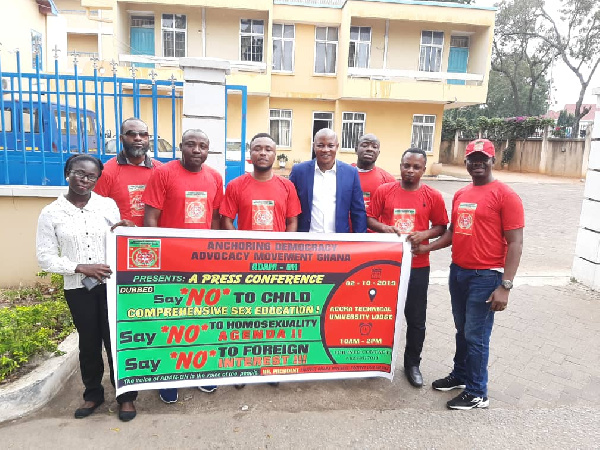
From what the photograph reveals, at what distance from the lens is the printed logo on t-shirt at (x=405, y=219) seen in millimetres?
3389

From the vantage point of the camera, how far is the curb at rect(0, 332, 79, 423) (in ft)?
9.53

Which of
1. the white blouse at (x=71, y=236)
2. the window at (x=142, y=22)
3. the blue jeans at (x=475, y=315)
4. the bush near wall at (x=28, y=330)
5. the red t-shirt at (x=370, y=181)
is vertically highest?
the window at (x=142, y=22)

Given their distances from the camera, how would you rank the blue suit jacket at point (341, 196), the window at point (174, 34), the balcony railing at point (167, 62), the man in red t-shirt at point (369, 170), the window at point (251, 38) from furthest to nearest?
the window at point (251, 38) < the window at point (174, 34) < the balcony railing at point (167, 62) < the man in red t-shirt at point (369, 170) < the blue suit jacket at point (341, 196)

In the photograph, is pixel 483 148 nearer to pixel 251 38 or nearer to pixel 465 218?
pixel 465 218

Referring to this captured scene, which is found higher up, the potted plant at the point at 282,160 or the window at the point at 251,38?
the window at the point at 251,38

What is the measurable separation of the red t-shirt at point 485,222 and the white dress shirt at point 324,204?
93 cm

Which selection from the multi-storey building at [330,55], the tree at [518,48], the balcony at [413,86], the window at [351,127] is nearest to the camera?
the multi-storey building at [330,55]

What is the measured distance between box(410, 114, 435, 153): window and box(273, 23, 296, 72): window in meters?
6.19

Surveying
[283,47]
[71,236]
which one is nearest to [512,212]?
[71,236]

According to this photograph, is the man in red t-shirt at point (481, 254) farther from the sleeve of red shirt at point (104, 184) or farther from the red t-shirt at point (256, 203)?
the sleeve of red shirt at point (104, 184)

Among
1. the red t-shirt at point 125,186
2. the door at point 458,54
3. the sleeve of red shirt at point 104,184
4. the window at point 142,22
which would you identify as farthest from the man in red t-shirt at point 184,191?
the door at point 458,54

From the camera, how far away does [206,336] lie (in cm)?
309

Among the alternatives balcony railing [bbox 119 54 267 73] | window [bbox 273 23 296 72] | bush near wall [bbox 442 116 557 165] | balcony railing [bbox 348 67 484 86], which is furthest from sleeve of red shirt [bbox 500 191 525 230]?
bush near wall [bbox 442 116 557 165]

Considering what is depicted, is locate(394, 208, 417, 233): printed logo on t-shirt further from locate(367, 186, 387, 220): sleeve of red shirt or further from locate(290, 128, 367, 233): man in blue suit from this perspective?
locate(290, 128, 367, 233): man in blue suit
